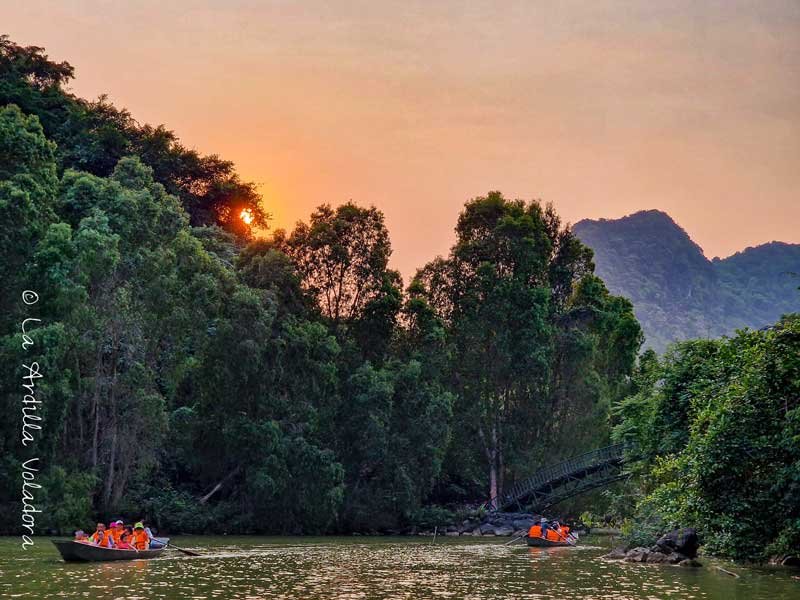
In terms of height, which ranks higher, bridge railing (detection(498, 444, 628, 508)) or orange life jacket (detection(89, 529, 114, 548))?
bridge railing (detection(498, 444, 628, 508))

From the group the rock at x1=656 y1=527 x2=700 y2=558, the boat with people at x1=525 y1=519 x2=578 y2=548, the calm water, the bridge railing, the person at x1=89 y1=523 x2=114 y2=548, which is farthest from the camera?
the bridge railing

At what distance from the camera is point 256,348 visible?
170 ft

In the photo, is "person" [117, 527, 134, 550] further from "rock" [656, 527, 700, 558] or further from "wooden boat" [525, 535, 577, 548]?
"wooden boat" [525, 535, 577, 548]

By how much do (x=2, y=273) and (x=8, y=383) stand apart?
5122 millimetres

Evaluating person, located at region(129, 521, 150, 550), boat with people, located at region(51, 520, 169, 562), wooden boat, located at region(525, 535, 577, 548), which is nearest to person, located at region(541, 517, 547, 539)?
wooden boat, located at region(525, 535, 577, 548)

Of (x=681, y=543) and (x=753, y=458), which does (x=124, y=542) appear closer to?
(x=681, y=543)

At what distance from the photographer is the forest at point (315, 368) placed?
34.1 metres

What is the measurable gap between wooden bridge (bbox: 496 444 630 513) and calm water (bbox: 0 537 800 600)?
19.4 metres

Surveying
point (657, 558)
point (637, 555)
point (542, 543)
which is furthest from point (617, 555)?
point (542, 543)

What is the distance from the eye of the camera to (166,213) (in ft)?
171

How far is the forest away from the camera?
34.1 meters

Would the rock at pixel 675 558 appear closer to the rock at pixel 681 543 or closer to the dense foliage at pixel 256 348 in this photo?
the rock at pixel 681 543

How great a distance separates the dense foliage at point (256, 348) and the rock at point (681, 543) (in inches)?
792

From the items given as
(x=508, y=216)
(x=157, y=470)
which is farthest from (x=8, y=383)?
(x=508, y=216)
